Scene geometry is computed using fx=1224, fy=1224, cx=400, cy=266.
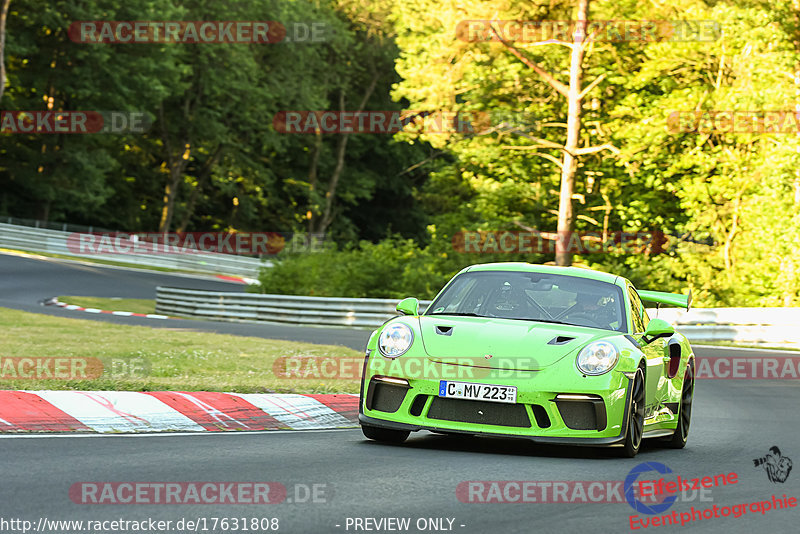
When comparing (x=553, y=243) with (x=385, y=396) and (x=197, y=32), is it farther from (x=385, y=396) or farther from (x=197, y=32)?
(x=197, y=32)

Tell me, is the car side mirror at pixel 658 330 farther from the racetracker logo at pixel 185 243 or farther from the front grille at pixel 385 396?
the racetracker logo at pixel 185 243

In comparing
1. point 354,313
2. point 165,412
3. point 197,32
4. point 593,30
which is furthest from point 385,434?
point 197,32

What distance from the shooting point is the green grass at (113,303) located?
32.6 meters

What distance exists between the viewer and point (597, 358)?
8.26m

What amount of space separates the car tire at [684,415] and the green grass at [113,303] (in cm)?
2376

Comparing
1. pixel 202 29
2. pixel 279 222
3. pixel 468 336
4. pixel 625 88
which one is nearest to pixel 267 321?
pixel 625 88

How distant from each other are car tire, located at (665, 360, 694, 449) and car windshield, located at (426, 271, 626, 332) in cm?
128

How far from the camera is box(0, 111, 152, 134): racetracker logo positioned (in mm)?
53906

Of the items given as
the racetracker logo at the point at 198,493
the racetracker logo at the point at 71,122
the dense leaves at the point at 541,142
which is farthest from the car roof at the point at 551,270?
the racetracker logo at the point at 71,122

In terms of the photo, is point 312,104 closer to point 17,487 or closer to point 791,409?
point 791,409

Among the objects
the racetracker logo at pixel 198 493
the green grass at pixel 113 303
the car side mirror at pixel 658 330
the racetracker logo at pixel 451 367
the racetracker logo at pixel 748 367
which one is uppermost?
the car side mirror at pixel 658 330

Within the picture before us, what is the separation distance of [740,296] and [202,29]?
3711 cm

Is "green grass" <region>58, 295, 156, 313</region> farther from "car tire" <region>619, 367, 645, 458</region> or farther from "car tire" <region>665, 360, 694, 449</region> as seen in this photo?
"car tire" <region>619, 367, 645, 458</region>

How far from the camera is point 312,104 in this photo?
219ft
